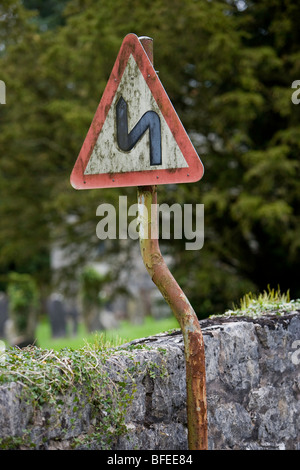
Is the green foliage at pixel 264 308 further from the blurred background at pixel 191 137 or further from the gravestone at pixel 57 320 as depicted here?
the gravestone at pixel 57 320

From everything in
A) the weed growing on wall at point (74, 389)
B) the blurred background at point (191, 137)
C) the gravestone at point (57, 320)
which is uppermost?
the blurred background at point (191, 137)

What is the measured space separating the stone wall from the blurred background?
20.4ft

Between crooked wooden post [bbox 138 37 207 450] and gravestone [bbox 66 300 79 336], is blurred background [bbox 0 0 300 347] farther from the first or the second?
crooked wooden post [bbox 138 37 207 450]

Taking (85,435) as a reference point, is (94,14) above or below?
above

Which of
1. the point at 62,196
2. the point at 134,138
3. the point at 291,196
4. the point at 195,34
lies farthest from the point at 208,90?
the point at 134,138

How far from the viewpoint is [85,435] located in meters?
2.58

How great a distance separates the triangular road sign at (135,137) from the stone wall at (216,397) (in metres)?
0.83

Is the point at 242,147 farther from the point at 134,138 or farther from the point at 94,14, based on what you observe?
the point at 134,138

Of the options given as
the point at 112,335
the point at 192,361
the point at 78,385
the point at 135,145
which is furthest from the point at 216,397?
the point at 135,145

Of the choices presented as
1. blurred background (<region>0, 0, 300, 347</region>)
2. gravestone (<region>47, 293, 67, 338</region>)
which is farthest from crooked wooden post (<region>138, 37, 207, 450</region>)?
gravestone (<region>47, 293, 67, 338</region>)

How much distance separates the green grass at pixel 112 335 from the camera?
10.9ft

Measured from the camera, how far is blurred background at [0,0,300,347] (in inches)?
428

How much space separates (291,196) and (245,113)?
66.0 inches

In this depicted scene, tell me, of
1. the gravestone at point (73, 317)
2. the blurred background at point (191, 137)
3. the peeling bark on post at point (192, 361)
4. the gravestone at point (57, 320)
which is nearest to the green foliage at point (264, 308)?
the peeling bark on post at point (192, 361)
